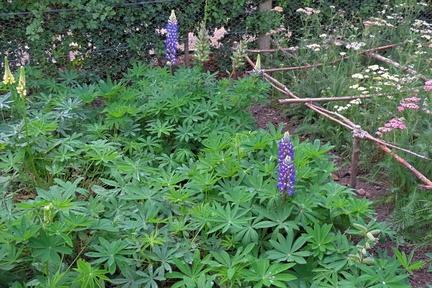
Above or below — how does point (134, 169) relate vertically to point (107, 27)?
below

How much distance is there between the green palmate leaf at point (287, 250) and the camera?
96.3 inches

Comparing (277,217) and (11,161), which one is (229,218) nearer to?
(277,217)

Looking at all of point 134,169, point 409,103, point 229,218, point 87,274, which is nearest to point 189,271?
point 229,218

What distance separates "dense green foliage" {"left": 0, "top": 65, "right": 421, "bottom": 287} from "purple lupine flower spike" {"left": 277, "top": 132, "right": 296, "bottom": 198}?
12 cm

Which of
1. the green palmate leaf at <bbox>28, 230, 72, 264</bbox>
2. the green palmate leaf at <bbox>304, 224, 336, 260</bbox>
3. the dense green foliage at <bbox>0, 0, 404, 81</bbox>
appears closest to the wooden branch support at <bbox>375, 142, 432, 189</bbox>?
the green palmate leaf at <bbox>304, 224, 336, 260</bbox>

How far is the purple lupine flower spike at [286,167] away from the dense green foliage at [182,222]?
12cm

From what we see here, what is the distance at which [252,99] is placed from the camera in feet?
13.9

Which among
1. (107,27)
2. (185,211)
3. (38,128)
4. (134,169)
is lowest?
(185,211)

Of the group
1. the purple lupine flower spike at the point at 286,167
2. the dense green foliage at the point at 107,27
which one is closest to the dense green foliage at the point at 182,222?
the purple lupine flower spike at the point at 286,167

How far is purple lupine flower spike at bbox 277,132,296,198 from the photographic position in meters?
2.47

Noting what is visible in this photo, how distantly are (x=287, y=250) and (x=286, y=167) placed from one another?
0.47m

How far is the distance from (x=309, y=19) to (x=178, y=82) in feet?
9.79

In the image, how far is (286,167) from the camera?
2.47m

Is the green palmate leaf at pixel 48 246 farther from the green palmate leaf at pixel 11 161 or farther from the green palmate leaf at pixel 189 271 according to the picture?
the green palmate leaf at pixel 11 161
